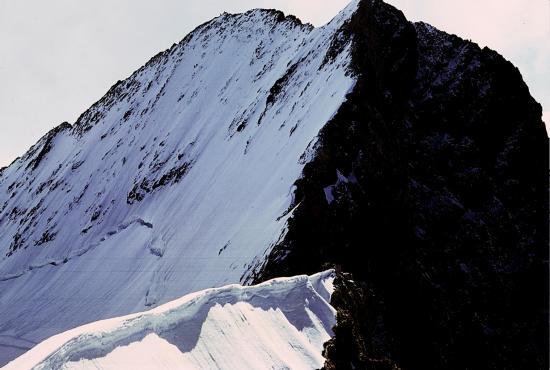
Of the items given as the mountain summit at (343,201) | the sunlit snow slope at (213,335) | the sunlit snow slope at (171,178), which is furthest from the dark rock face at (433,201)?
the sunlit snow slope at (213,335)

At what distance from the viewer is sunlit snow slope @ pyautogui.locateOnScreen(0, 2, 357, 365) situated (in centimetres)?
2727

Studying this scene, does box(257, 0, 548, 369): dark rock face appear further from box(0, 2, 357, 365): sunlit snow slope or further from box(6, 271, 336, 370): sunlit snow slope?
box(6, 271, 336, 370): sunlit snow slope

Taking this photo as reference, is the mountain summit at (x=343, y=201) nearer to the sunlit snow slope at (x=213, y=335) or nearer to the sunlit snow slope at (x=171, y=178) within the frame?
the sunlit snow slope at (x=171, y=178)

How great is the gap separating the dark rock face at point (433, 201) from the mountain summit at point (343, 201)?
0.09m

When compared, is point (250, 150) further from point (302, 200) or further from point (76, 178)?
point (76, 178)

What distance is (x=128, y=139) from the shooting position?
170 feet

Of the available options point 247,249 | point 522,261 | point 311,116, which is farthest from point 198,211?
point 522,261

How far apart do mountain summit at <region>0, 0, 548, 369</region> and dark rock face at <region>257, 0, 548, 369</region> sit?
0.09 m

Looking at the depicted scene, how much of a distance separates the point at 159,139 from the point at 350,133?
81.3ft

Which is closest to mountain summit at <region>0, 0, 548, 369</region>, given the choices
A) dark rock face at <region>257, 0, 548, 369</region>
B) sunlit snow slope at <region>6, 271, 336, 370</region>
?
dark rock face at <region>257, 0, 548, 369</region>

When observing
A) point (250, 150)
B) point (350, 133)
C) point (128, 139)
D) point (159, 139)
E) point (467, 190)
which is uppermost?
point (128, 139)

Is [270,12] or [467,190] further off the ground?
[270,12]

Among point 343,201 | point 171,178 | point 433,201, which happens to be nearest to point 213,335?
point 343,201

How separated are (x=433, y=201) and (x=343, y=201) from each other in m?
9.89
